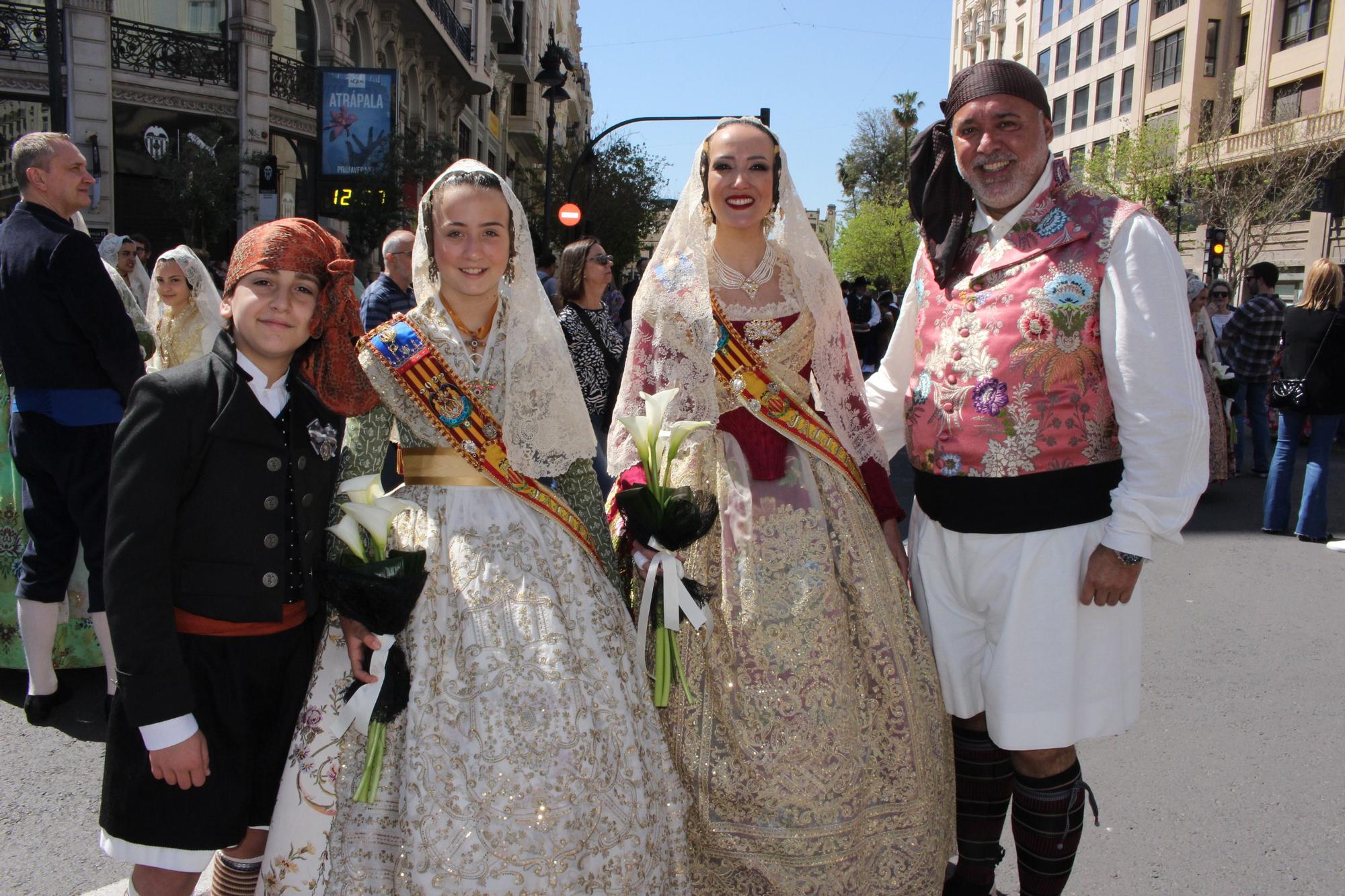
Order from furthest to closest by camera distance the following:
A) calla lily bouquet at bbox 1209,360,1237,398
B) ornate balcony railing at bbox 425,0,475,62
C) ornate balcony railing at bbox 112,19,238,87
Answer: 1. ornate balcony railing at bbox 425,0,475,62
2. ornate balcony railing at bbox 112,19,238,87
3. calla lily bouquet at bbox 1209,360,1237,398

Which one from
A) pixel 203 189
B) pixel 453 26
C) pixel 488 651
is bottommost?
pixel 488 651

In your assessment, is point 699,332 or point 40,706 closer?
point 699,332

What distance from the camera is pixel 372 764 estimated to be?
6.57 feet

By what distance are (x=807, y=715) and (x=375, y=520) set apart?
1095 mm

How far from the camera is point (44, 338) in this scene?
345 centimetres

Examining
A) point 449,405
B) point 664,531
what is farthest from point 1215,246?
point 449,405

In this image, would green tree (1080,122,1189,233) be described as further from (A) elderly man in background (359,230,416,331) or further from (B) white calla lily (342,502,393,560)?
(B) white calla lily (342,502,393,560)

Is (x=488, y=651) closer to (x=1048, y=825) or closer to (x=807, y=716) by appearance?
(x=807, y=716)

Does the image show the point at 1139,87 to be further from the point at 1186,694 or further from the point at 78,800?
the point at 78,800

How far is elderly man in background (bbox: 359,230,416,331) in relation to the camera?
18.9 ft

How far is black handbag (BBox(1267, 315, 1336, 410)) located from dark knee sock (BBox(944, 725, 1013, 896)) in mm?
5491

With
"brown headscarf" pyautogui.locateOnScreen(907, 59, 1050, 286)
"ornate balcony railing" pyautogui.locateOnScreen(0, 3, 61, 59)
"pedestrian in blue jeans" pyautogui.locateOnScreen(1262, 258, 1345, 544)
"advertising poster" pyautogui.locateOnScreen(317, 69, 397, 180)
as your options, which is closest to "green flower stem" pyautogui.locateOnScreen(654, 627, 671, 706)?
"brown headscarf" pyautogui.locateOnScreen(907, 59, 1050, 286)

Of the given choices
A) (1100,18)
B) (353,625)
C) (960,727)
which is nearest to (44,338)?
(353,625)

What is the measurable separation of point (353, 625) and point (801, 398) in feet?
4.36
